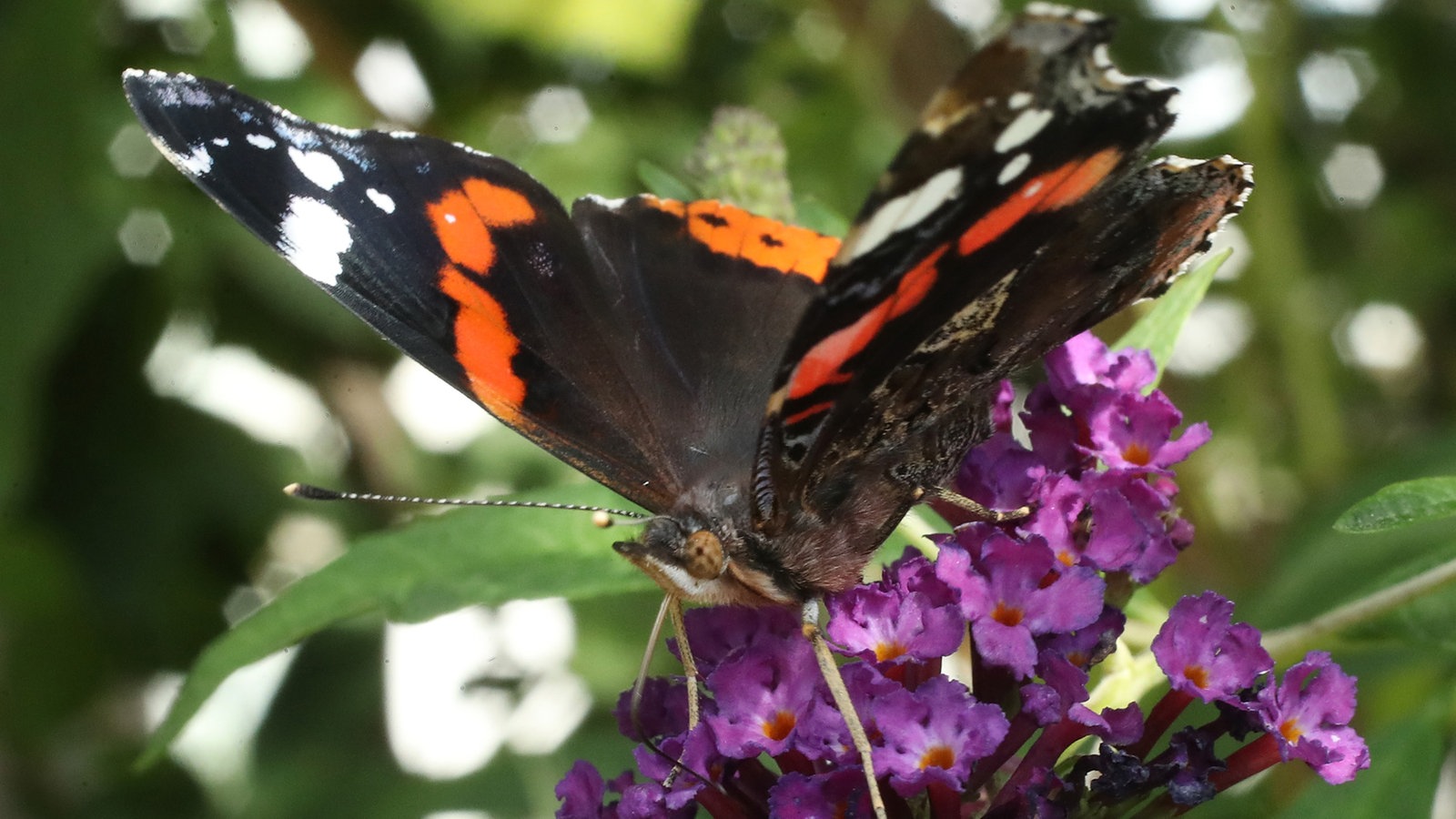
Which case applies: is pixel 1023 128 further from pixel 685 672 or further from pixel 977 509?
pixel 685 672

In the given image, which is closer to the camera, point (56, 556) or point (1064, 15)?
point (1064, 15)

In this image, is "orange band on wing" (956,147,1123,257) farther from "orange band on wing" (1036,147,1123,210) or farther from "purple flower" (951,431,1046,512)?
"purple flower" (951,431,1046,512)

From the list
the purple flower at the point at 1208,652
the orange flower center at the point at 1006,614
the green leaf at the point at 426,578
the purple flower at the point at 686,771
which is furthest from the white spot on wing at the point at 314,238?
the purple flower at the point at 1208,652

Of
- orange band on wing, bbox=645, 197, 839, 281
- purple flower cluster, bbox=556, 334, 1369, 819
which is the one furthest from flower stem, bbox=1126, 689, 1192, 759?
orange band on wing, bbox=645, 197, 839, 281

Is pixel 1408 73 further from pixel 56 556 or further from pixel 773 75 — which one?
pixel 56 556

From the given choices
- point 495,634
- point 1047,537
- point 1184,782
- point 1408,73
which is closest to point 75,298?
point 495,634

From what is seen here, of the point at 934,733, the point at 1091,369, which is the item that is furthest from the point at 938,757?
the point at 1091,369

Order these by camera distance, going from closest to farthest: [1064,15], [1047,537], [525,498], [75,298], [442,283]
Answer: [1064,15] → [1047,537] → [442,283] → [525,498] → [75,298]
